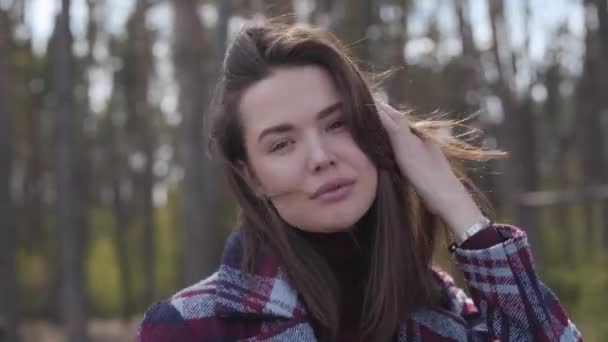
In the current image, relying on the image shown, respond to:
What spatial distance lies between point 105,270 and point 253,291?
31.3 metres

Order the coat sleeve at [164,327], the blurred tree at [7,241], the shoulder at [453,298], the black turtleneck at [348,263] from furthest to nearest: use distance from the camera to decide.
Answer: the blurred tree at [7,241] → the shoulder at [453,298] → the black turtleneck at [348,263] → the coat sleeve at [164,327]

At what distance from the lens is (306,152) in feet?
5.65

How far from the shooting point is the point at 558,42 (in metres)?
22.2

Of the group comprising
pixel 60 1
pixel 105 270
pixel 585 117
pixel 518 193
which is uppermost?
pixel 60 1

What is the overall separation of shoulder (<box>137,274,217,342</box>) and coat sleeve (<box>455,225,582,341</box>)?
53 centimetres

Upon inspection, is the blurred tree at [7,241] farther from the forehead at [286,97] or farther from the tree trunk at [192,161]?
the forehead at [286,97]

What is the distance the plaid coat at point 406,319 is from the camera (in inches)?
66.1

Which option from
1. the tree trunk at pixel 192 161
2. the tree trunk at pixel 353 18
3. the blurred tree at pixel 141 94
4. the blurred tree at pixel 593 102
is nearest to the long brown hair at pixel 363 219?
the tree trunk at pixel 192 161

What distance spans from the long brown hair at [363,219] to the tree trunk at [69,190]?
8.07 meters

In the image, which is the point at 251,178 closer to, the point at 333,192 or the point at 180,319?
the point at 333,192

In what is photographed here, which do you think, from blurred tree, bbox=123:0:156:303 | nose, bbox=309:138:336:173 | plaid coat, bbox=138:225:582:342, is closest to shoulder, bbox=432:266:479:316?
plaid coat, bbox=138:225:582:342

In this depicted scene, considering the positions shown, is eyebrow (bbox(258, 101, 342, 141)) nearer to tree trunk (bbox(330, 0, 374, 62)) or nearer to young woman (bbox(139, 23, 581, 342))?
young woman (bbox(139, 23, 581, 342))

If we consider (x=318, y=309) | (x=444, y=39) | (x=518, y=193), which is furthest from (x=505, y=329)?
(x=444, y=39)

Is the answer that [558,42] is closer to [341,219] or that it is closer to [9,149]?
[9,149]
